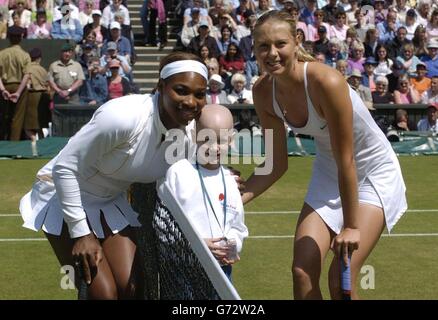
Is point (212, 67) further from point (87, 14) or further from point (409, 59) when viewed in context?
point (409, 59)

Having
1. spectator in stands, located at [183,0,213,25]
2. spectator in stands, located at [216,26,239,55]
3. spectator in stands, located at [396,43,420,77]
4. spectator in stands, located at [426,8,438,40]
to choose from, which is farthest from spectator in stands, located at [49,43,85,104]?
Answer: spectator in stands, located at [426,8,438,40]

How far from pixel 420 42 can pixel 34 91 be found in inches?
308

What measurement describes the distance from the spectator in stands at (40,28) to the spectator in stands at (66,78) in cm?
186

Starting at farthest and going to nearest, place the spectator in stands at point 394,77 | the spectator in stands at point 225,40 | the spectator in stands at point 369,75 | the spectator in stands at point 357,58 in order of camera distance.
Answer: the spectator in stands at point 225,40
the spectator in stands at point 357,58
the spectator in stands at point 394,77
the spectator in stands at point 369,75

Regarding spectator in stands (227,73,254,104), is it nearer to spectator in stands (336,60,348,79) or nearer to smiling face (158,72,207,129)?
spectator in stands (336,60,348,79)

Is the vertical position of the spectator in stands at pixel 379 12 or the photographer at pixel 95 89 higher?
the spectator in stands at pixel 379 12

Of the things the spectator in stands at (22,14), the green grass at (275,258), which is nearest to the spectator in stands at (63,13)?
the spectator in stands at (22,14)

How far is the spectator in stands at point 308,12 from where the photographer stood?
2083cm

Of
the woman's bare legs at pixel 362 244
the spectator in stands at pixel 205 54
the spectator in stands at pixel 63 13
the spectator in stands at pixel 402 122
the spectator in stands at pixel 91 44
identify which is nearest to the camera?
the woman's bare legs at pixel 362 244

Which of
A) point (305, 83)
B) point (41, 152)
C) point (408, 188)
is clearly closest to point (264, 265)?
point (305, 83)

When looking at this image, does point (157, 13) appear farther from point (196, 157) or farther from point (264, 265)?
point (196, 157)

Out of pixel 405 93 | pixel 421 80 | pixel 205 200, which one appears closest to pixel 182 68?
pixel 205 200

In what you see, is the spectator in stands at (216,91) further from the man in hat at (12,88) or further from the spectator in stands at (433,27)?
the spectator in stands at (433,27)

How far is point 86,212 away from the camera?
577cm
